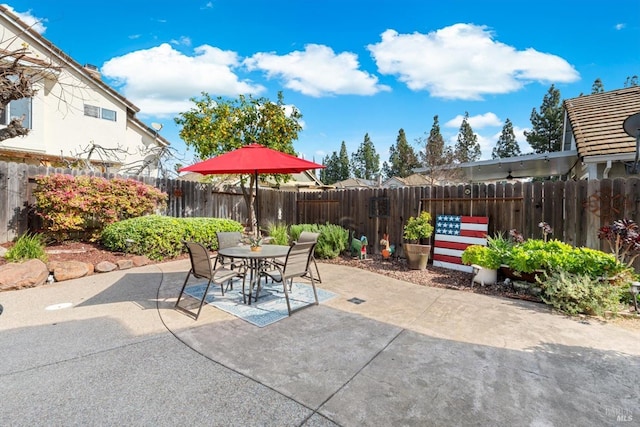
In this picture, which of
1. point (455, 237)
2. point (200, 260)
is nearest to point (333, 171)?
point (455, 237)

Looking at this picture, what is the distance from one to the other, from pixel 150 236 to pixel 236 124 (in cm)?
441

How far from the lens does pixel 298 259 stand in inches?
157

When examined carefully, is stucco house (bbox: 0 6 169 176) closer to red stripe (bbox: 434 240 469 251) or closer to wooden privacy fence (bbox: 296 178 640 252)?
wooden privacy fence (bbox: 296 178 640 252)

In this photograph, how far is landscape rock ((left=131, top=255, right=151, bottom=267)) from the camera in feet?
19.9

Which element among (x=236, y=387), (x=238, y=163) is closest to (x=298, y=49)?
(x=238, y=163)

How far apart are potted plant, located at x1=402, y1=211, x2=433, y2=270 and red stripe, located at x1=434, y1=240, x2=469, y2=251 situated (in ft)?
0.87

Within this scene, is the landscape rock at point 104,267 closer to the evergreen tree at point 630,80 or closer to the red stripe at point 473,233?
the red stripe at point 473,233

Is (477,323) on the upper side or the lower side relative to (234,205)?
lower

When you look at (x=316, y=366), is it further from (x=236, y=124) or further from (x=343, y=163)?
(x=343, y=163)

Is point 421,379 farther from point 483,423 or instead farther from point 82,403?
point 82,403

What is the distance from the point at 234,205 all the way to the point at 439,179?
14.0 metres

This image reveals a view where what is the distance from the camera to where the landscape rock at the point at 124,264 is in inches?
229

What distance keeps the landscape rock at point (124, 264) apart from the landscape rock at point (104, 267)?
0.30 feet

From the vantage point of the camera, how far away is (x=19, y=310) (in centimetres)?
373
